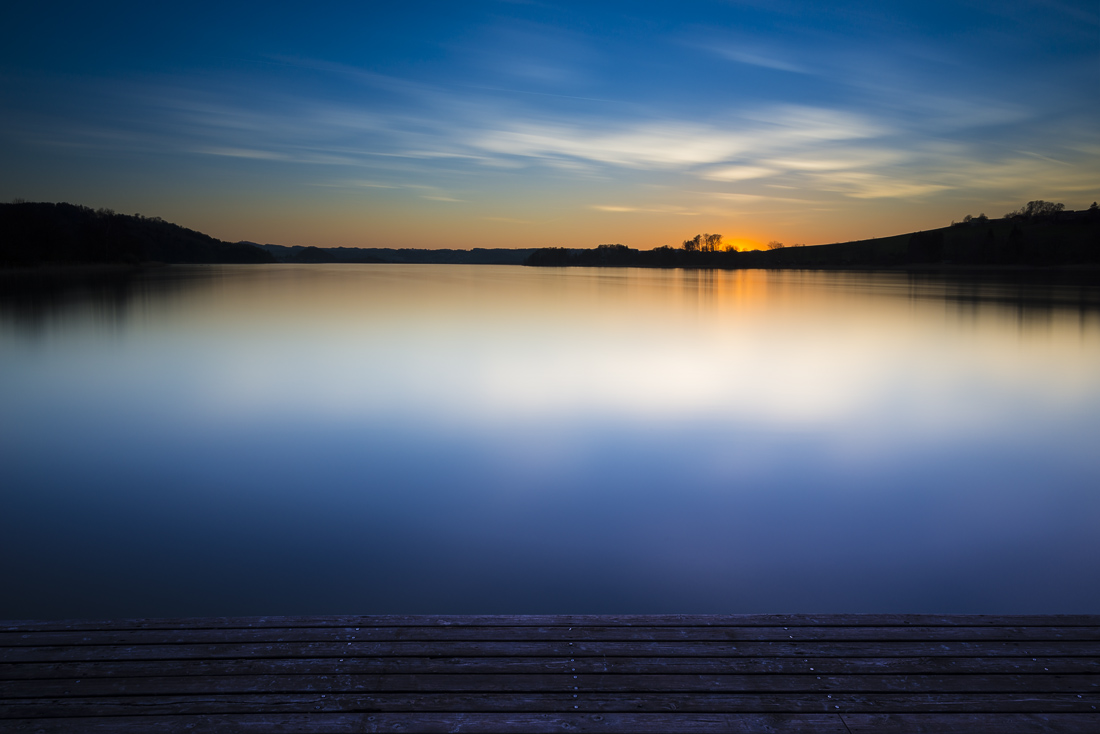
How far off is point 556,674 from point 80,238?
244 feet

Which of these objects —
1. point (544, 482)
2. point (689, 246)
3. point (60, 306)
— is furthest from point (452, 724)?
point (689, 246)

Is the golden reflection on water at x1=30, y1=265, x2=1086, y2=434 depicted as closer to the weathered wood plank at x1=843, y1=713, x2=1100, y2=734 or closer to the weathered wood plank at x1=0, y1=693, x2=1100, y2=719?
the weathered wood plank at x1=0, y1=693, x2=1100, y2=719

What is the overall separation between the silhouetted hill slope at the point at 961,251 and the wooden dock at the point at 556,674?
79.0 metres

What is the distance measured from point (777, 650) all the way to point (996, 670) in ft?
2.71

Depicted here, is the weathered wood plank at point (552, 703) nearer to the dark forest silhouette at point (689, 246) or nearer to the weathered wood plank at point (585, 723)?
the weathered wood plank at point (585, 723)

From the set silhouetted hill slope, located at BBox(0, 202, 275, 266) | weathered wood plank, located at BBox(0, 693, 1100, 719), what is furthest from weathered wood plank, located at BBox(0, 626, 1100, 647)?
silhouetted hill slope, located at BBox(0, 202, 275, 266)

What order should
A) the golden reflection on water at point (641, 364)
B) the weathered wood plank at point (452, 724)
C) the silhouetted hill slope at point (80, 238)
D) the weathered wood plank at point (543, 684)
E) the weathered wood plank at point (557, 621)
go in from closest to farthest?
1. the weathered wood plank at point (452, 724)
2. the weathered wood plank at point (543, 684)
3. the weathered wood plank at point (557, 621)
4. the golden reflection on water at point (641, 364)
5. the silhouetted hill slope at point (80, 238)

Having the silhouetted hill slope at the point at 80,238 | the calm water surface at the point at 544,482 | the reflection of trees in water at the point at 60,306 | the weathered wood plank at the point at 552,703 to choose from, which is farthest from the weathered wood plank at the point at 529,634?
the silhouetted hill slope at the point at 80,238

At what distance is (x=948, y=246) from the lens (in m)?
92.7

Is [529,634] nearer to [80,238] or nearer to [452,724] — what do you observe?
[452,724]

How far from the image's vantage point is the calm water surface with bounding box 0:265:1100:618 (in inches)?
166

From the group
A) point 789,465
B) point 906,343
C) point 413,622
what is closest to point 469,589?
point 413,622

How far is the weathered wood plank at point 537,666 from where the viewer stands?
254 centimetres

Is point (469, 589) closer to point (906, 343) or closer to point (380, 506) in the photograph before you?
point (380, 506)
